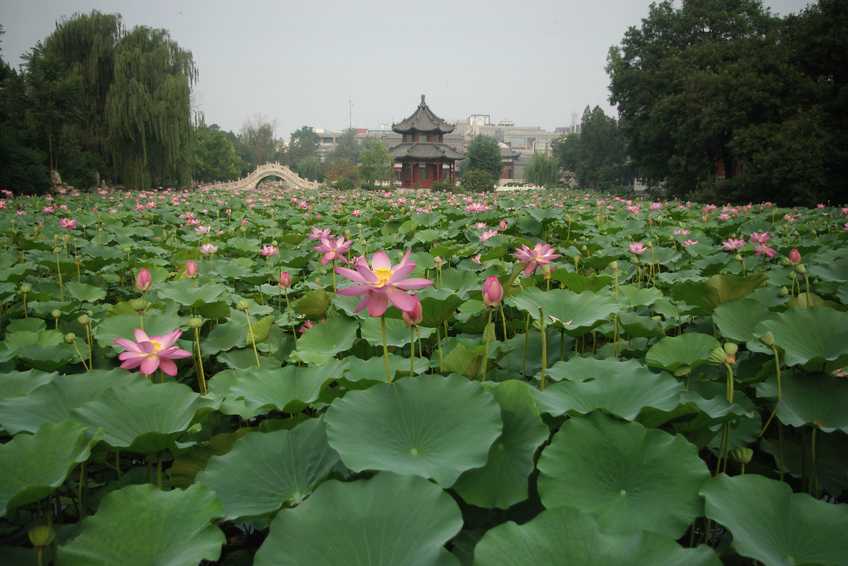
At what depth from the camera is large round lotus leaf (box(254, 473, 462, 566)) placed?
0.56 m

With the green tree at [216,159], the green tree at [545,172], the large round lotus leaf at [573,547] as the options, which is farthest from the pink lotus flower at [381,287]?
the green tree at [545,172]

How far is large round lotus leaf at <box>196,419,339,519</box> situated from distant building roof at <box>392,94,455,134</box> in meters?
32.8

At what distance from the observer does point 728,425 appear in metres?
0.96

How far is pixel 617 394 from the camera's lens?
3.08 ft

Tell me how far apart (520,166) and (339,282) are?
66.7 metres

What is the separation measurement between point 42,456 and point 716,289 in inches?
63.6

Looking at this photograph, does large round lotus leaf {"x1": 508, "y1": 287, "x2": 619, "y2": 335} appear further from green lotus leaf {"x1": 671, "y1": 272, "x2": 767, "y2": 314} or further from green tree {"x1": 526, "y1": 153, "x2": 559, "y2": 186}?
green tree {"x1": 526, "y1": 153, "x2": 559, "y2": 186}

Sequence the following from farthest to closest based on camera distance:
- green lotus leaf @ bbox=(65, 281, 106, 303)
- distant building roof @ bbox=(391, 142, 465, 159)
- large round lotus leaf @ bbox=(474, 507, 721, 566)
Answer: distant building roof @ bbox=(391, 142, 465, 159)
green lotus leaf @ bbox=(65, 281, 106, 303)
large round lotus leaf @ bbox=(474, 507, 721, 566)

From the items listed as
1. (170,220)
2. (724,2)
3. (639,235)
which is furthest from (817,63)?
(170,220)

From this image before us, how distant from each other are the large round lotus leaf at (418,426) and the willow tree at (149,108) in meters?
13.8

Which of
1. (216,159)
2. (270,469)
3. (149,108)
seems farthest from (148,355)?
(216,159)

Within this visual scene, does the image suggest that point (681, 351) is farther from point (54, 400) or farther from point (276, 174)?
point (276, 174)

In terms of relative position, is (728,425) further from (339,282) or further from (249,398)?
(339,282)

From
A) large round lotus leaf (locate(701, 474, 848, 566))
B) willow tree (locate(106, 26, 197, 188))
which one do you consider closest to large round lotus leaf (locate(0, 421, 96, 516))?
large round lotus leaf (locate(701, 474, 848, 566))
